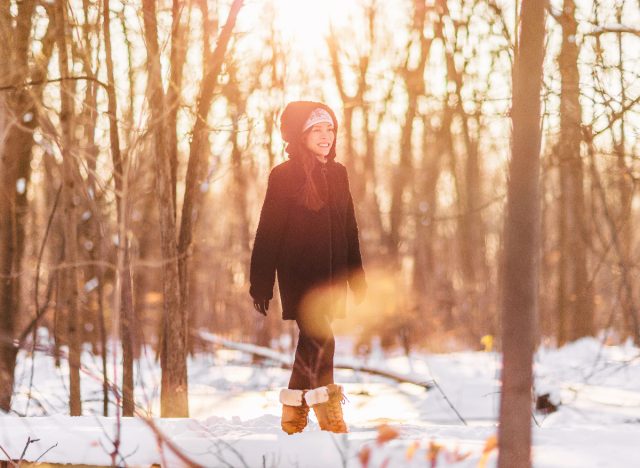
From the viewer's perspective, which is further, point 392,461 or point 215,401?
point 215,401

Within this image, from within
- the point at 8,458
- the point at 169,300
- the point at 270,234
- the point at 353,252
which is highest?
the point at 270,234

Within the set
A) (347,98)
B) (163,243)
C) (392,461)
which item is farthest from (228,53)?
(347,98)

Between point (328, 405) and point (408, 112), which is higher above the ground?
point (408, 112)

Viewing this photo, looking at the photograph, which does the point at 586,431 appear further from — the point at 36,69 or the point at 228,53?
the point at 36,69

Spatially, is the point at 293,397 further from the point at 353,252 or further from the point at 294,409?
the point at 353,252

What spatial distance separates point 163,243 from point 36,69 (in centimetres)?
250

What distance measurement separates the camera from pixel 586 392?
7484 millimetres

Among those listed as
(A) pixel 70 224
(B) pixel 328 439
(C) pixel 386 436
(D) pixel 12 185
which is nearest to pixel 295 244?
(B) pixel 328 439

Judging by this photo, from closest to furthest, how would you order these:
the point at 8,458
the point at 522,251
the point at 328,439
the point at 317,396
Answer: the point at 522,251
the point at 328,439
the point at 8,458
the point at 317,396

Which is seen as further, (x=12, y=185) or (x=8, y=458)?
(x=12, y=185)

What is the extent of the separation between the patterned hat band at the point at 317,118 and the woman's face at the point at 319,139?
0.8 inches

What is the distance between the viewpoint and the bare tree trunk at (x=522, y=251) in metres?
2.83

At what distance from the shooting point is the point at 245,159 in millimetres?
10070

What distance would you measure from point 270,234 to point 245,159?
589 cm
